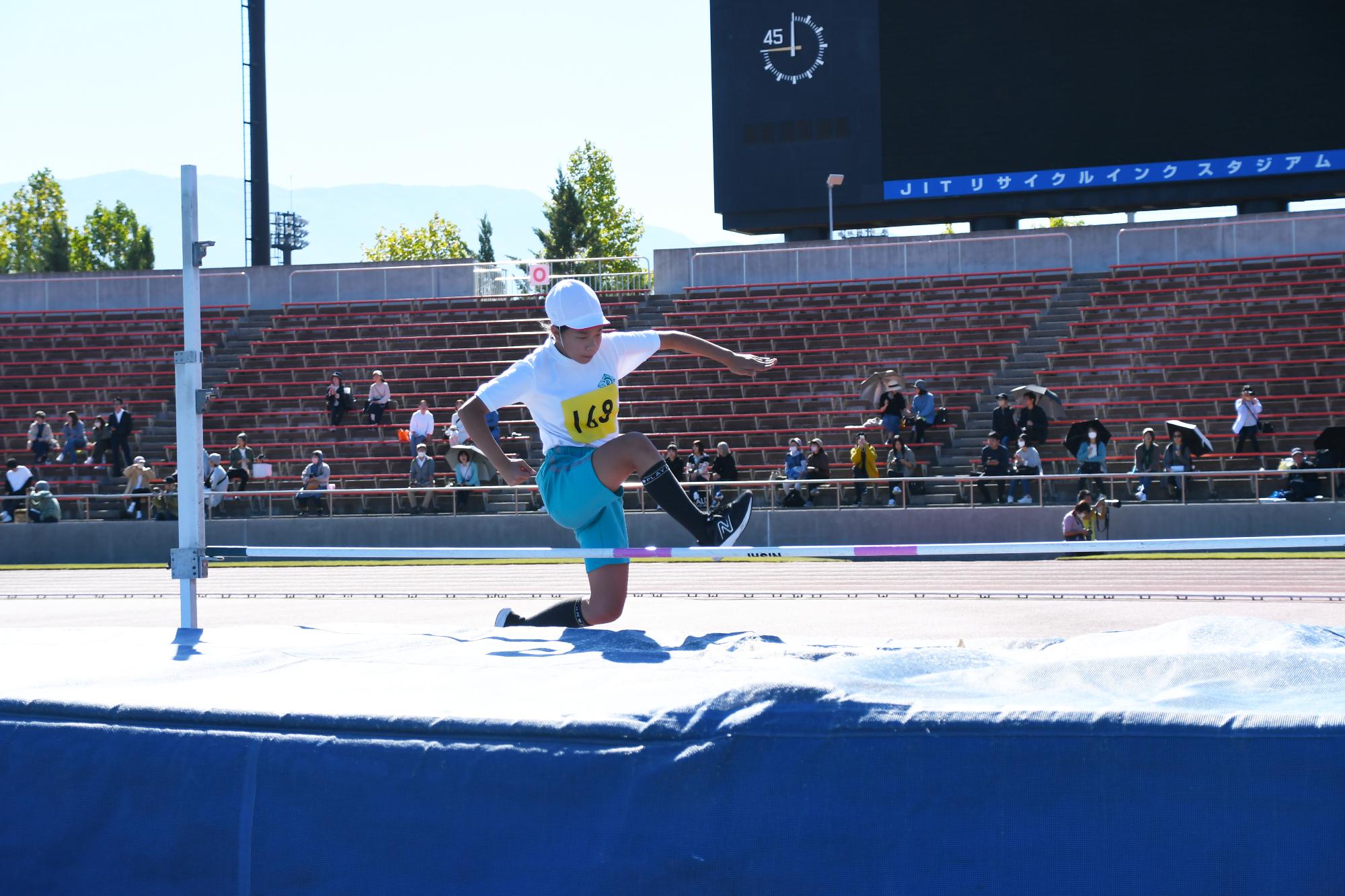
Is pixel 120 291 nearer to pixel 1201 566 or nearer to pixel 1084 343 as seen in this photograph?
pixel 1084 343

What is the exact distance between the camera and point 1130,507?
16.1 m

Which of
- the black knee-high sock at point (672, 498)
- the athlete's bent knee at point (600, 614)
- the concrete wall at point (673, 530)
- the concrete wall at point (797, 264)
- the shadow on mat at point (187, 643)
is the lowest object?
the concrete wall at point (673, 530)

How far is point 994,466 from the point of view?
55.0 feet

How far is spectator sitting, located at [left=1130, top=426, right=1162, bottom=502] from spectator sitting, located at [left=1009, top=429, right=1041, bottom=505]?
1197 millimetres

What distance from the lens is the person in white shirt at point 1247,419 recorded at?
16.8m

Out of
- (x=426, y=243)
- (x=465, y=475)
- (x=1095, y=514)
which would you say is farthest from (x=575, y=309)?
(x=426, y=243)

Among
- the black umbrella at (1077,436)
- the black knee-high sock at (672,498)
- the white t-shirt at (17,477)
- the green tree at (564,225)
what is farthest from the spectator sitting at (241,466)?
the green tree at (564,225)

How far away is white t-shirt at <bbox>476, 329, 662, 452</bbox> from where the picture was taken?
4824mm

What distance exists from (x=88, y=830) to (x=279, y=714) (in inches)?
21.0

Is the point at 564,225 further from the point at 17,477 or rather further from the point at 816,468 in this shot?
the point at 816,468

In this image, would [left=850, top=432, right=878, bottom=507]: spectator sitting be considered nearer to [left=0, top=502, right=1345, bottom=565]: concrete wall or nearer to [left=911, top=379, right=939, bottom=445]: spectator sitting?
[left=0, top=502, right=1345, bottom=565]: concrete wall

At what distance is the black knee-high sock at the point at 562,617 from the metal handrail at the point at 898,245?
20225 mm

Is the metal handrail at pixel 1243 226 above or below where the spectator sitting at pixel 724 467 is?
above

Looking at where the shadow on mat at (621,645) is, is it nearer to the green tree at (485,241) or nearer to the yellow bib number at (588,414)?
the yellow bib number at (588,414)
